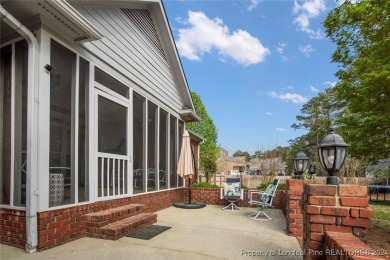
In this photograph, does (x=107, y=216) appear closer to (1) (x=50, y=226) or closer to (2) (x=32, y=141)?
(1) (x=50, y=226)

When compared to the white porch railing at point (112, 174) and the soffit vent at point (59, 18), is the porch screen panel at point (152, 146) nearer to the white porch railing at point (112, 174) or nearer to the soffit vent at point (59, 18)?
the white porch railing at point (112, 174)

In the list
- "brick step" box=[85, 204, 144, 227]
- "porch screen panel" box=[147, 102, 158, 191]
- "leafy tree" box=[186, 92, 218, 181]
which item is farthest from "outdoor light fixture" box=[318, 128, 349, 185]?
"leafy tree" box=[186, 92, 218, 181]

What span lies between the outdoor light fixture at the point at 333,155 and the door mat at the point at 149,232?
284 centimetres

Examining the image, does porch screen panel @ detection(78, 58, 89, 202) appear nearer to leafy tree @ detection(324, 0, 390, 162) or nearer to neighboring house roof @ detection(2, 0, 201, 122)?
neighboring house roof @ detection(2, 0, 201, 122)

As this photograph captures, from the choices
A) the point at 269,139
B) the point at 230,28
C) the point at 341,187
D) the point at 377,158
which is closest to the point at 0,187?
the point at 341,187

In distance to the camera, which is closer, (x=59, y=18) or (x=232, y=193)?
(x=59, y=18)

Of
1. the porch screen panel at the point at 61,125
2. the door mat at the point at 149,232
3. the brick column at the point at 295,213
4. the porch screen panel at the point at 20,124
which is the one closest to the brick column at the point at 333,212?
the brick column at the point at 295,213

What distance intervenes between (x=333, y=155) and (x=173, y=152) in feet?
20.7

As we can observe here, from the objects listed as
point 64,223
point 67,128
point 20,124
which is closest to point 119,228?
point 64,223

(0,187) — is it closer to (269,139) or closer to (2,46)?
(2,46)

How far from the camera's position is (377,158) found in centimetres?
570

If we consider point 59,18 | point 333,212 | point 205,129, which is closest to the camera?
point 333,212

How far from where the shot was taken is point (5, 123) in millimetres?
3674

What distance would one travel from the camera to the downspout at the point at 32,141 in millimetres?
3223
